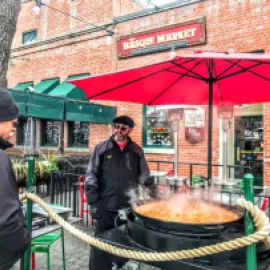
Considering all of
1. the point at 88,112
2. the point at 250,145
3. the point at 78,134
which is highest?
the point at 88,112

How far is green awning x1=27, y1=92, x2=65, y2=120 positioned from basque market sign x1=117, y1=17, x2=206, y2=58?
3155 mm

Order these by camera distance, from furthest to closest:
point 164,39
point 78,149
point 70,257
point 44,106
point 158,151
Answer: point 78,149 < point 158,151 < point 164,39 < point 44,106 < point 70,257

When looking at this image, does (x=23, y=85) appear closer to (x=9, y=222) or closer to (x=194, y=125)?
(x=194, y=125)

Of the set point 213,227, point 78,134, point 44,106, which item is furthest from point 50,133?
point 213,227

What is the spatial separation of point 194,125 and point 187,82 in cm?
563

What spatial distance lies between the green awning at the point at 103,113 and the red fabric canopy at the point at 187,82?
21.0 ft

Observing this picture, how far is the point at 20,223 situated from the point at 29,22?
15.1m

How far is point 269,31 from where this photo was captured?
328 inches

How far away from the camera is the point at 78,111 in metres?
10.4

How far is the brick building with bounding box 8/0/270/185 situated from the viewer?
8727mm

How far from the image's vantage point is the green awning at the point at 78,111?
10227 millimetres

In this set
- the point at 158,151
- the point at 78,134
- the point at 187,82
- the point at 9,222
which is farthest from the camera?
the point at 78,134

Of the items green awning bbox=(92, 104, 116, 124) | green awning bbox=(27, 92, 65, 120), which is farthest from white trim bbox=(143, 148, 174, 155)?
green awning bbox=(27, 92, 65, 120)

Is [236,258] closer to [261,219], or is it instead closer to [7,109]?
[261,219]
